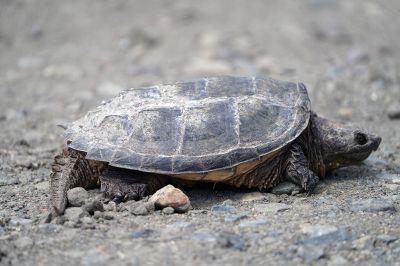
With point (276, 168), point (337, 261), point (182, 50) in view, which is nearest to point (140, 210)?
point (276, 168)

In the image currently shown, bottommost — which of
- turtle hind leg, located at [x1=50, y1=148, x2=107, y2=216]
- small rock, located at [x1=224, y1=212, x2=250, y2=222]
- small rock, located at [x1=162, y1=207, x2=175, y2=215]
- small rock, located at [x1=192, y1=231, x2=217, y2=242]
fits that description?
small rock, located at [x1=224, y1=212, x2=250, y2=222]

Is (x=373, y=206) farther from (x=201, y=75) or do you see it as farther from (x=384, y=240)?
(x=201, y=75)

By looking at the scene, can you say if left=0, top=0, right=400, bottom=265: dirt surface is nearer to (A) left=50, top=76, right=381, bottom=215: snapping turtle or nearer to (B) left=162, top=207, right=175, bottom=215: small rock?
(B) left=162, top=207, right=175, bottom=215: small rock

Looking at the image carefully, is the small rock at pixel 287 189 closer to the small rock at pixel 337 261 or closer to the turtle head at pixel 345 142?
the turtle head at pixel 345 142

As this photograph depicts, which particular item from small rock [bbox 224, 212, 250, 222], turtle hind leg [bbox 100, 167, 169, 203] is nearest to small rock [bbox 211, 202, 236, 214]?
small rock [bbox 224, 212, 250, 222]

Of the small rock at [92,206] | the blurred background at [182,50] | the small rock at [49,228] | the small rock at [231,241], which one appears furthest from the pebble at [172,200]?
the blurred background at [182,50]
